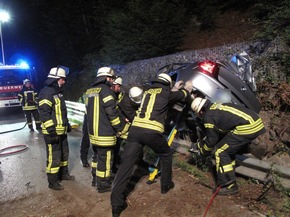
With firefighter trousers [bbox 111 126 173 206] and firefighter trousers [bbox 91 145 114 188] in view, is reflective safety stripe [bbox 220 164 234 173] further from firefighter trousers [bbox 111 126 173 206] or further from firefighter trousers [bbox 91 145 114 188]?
firefighter trousers [bbox 91 145 114 188]

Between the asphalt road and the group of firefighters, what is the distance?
1.77 feet

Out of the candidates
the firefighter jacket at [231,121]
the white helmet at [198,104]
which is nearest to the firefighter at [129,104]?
the white helmet at [198,104]

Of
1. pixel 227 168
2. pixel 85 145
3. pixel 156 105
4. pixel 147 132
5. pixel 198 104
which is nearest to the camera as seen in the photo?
pixel 147 132

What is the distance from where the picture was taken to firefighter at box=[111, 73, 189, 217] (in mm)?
3365

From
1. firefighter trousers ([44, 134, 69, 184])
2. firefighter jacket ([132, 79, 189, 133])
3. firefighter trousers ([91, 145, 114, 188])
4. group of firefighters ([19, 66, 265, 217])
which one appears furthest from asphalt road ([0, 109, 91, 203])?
firefighter jacket ([132, 79, 189, 133])

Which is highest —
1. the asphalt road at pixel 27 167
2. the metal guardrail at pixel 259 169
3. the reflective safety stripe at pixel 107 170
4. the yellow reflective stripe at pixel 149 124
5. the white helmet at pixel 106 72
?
the white helmet at pixel 106 72

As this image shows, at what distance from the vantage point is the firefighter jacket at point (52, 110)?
418 cm

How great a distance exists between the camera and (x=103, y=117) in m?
3.82

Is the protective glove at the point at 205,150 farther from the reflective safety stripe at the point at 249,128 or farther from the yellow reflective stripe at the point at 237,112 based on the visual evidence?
the yellow reflective stripe at the point at 237,112

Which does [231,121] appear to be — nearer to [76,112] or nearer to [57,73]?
[57,73]

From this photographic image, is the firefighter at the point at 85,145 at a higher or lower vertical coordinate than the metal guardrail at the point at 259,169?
lower

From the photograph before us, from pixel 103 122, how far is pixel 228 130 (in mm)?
1863

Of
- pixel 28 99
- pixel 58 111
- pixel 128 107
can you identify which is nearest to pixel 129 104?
pixel 128 107

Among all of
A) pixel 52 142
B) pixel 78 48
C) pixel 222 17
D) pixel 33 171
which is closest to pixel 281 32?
pixel 52 142
